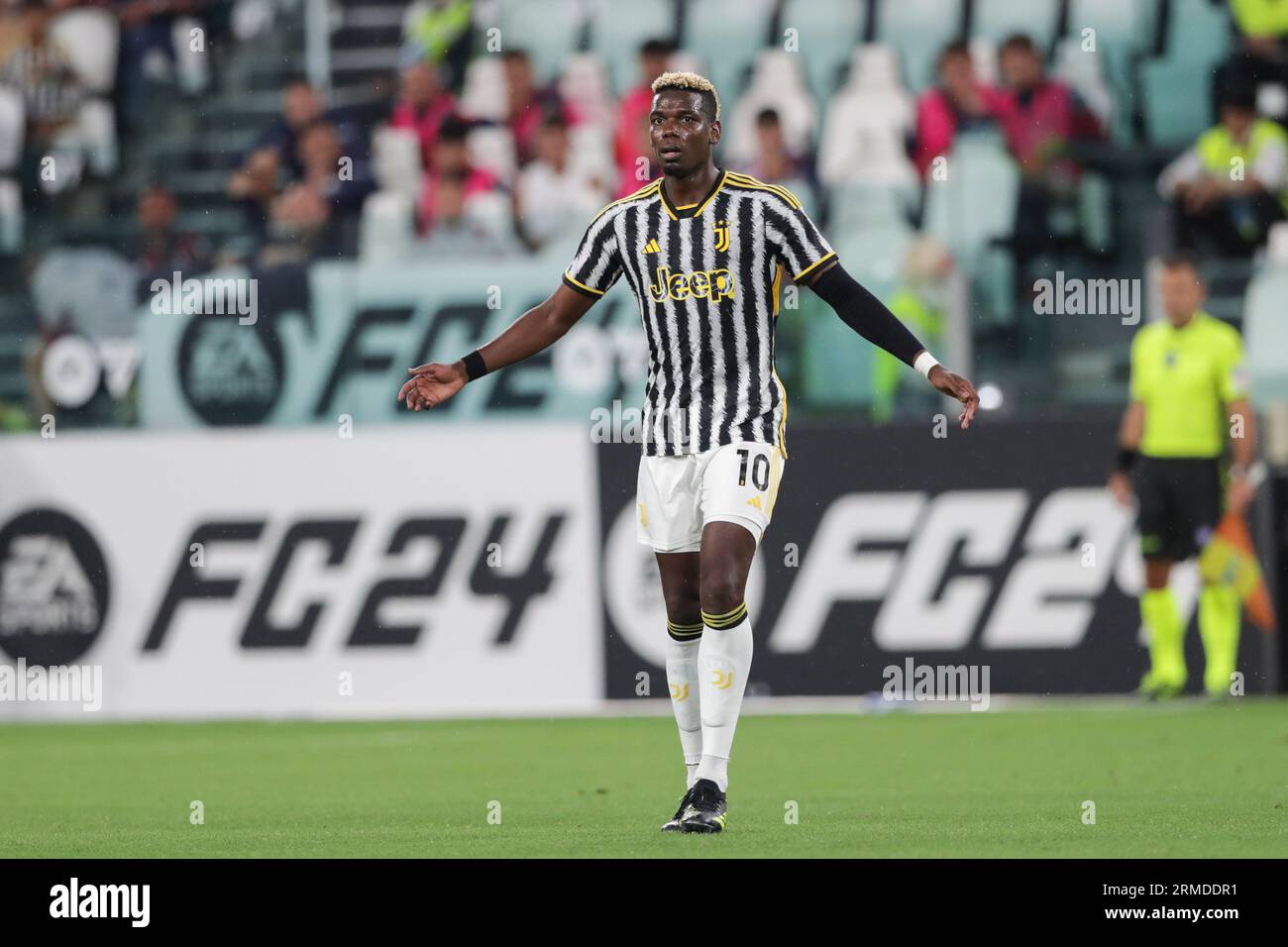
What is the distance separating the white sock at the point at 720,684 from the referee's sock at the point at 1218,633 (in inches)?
263

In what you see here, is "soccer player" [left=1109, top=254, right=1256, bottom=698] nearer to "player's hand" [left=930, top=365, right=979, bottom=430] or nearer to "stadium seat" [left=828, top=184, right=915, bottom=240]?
"stadium seat" [left=828, top=184, right=915, bottom=240]

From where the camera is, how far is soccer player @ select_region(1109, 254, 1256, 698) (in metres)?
14.1

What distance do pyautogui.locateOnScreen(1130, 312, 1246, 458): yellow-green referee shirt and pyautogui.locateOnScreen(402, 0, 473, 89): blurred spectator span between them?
602 cm

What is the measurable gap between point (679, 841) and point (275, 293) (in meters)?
7.68

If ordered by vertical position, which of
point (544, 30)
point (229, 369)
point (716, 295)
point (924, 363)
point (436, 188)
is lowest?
point (924, 363)

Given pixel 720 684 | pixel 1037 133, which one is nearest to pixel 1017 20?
pixel 1037 133

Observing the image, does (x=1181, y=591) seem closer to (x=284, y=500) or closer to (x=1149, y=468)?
(x=1149, y=468)

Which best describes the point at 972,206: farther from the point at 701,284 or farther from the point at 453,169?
the point at 701,284

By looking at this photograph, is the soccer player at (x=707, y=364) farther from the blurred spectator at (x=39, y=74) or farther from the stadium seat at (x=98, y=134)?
the blurred spectator at (x=39, y=74)

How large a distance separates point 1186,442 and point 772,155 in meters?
3.38

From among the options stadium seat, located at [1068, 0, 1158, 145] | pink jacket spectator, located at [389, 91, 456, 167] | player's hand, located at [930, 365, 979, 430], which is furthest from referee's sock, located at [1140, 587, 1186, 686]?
player's hand, located at [930, 365, 979, 430]

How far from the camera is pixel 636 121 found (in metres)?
16.7
